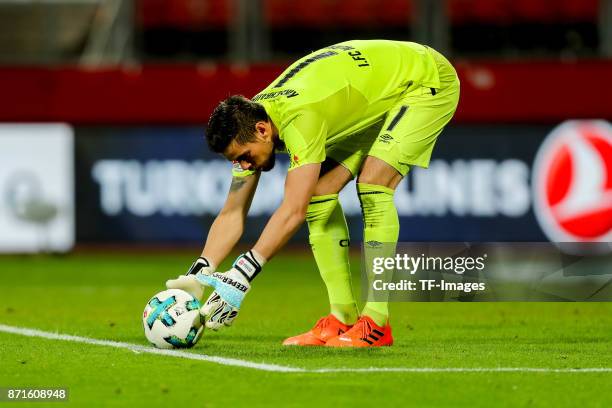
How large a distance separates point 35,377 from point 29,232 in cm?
1008

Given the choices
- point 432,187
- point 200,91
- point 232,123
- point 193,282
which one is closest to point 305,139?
point 232,123

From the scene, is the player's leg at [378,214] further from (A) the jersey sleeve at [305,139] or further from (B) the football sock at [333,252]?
(A) the jersey sleeve at [305,139]

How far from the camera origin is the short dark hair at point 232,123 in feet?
21.0

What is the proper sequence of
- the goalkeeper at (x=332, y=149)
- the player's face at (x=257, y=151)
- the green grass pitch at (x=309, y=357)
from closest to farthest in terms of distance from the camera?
the green grass pitch at (x=309, y=357)
the goalkeeper at (x=332, y=149)
the player's face at (x=257, y=151)

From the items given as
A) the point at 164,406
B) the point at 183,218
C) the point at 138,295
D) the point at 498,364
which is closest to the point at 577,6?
the point at 183,218

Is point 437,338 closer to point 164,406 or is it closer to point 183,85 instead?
point 164,406

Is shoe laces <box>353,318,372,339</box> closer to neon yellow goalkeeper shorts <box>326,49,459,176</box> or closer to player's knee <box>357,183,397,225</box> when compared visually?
player's knee <box>357,183,397,225</box>

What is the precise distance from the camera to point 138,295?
11.0 metres

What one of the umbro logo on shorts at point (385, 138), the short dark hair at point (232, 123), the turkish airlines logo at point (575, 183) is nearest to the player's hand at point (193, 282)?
the short dark hair at point (232, 123)

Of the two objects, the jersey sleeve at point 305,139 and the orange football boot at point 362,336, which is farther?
the orange football boot at point 362,336

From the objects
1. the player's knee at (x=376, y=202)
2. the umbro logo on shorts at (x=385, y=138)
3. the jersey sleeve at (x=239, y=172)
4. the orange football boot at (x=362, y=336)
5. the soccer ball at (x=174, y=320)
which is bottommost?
the orange football boot at (x=362, y=336)

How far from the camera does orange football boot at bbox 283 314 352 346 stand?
274 inches

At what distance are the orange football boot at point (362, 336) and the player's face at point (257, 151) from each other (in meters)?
0.95

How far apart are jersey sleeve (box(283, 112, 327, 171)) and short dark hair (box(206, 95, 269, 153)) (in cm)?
16
